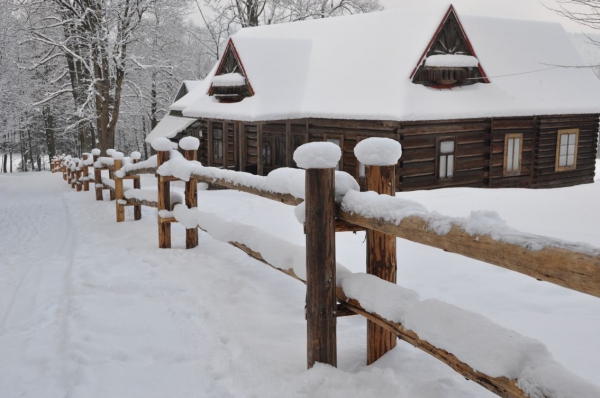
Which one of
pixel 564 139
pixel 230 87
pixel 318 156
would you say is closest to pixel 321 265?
pixel 318 156

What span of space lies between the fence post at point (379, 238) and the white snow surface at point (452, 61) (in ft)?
43.8

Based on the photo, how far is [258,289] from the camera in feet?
17.1

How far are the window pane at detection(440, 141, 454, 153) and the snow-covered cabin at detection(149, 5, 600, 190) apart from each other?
33 mm

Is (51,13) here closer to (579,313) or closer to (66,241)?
(66,241)

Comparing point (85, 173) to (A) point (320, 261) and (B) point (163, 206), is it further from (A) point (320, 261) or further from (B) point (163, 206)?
(A) point (320, 261)

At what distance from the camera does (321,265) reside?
11.3ft

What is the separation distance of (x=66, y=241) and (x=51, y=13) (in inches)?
821

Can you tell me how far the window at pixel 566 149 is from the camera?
61.7ft

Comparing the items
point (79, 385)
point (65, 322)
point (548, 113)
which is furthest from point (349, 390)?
point (548, 113)

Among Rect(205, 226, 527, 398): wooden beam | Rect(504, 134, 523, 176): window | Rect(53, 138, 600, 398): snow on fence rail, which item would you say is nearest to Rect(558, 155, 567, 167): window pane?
Rect(504, 134, 523, 176): window

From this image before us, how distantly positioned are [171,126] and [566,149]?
17552 mm

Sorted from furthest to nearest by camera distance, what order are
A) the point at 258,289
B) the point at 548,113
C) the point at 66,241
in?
the point at 548,113 < the point at 66,241 < the point at 258,289

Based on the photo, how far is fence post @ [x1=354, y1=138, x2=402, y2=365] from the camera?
3.42m

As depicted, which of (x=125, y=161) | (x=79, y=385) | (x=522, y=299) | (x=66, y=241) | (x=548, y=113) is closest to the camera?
(x=79, y=385)
